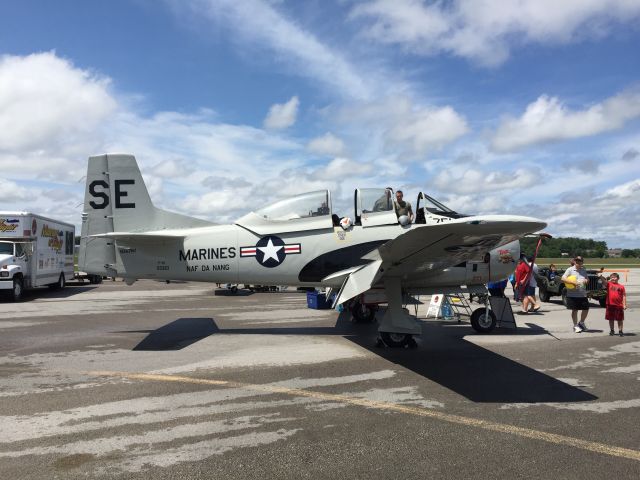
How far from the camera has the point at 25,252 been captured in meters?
18.3

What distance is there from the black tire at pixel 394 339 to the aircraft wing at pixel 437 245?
3.65ft

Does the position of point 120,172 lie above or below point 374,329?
above

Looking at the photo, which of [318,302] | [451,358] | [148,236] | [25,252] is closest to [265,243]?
[148,236]

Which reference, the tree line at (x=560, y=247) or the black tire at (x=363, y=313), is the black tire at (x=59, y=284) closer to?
the black tire at (x=363, y=313)

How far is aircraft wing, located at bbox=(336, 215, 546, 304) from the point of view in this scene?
525 cm

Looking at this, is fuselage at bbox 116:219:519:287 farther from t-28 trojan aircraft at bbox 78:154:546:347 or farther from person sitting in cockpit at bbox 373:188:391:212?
person sitting in cockpit at bbox 373:188:391:212

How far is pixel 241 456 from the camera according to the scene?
3854 mm

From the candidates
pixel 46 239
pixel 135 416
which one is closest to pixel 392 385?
pixel 135 416

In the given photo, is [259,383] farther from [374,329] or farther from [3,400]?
[374,329]

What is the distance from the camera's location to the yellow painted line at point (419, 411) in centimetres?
399

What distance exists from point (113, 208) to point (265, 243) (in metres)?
3.59

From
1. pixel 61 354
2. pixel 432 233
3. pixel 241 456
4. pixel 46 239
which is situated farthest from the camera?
pixel 46 239

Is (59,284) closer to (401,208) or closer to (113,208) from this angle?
(113,208)

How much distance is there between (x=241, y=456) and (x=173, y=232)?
6574 mm
